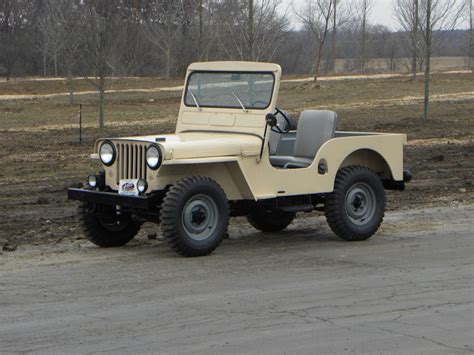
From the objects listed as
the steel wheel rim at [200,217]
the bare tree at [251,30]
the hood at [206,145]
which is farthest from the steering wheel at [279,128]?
the bare tree at [251,30]

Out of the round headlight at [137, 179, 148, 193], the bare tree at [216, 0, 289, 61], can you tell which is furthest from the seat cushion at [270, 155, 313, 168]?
the bare tree at [216, 0, 289, 61]

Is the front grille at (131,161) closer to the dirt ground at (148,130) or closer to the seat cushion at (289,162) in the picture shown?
the dirt ground at (148,130)

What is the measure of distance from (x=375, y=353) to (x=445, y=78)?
41.4m

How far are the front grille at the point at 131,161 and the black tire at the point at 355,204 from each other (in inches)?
86.3

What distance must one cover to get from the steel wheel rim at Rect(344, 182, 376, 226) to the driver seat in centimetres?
59

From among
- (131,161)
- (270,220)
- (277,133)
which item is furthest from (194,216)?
(270,220)

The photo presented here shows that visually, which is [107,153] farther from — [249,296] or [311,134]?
[249,296]

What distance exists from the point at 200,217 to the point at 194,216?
0.07 meters

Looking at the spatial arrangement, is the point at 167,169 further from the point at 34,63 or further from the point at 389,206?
the point at 34,63

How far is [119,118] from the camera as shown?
2920 centimetres

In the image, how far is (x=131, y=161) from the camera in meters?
9.83

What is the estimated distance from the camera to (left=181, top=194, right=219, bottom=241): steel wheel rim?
31.4 ft

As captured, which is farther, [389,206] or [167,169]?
[389,206]

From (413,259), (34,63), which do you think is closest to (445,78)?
(34,63)
